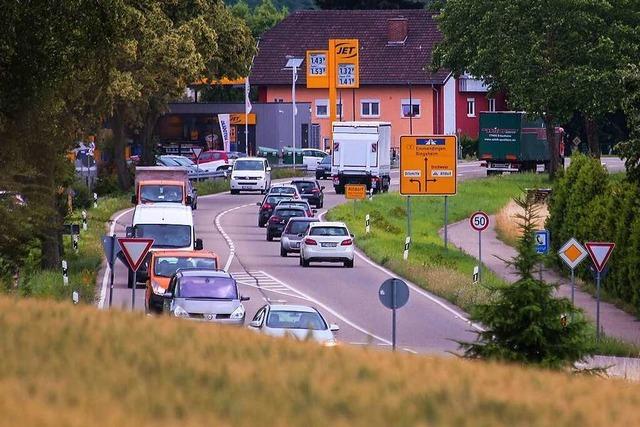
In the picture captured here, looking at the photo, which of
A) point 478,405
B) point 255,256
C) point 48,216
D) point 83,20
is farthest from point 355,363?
point 255,256

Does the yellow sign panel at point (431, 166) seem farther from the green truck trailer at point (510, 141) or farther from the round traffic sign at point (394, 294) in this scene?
the green truck trailer at point (510, 141)

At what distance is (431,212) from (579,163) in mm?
20701

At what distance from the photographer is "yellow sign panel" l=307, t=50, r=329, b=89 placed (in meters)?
94.1

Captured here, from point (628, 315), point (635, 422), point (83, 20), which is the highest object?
point (83, 20)

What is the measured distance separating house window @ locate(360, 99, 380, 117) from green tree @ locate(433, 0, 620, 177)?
116 feet

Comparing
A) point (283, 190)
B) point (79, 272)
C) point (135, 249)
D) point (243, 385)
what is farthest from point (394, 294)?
point (283, 190)

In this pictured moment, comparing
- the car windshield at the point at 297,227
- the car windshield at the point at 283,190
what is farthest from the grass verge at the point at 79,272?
the car windshield at the point at 283,190

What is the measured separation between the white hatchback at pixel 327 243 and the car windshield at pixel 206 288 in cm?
1616

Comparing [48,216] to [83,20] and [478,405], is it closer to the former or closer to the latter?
[83,20]

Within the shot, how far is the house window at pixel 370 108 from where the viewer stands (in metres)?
113

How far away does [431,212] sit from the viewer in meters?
69.5

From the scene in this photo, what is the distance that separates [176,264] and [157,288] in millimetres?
1421

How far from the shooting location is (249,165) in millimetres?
76500

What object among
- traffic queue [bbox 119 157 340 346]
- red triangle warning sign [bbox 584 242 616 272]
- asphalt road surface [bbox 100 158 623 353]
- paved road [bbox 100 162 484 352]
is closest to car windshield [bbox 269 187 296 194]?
traffic queue [bbox 119 157 340 346]
